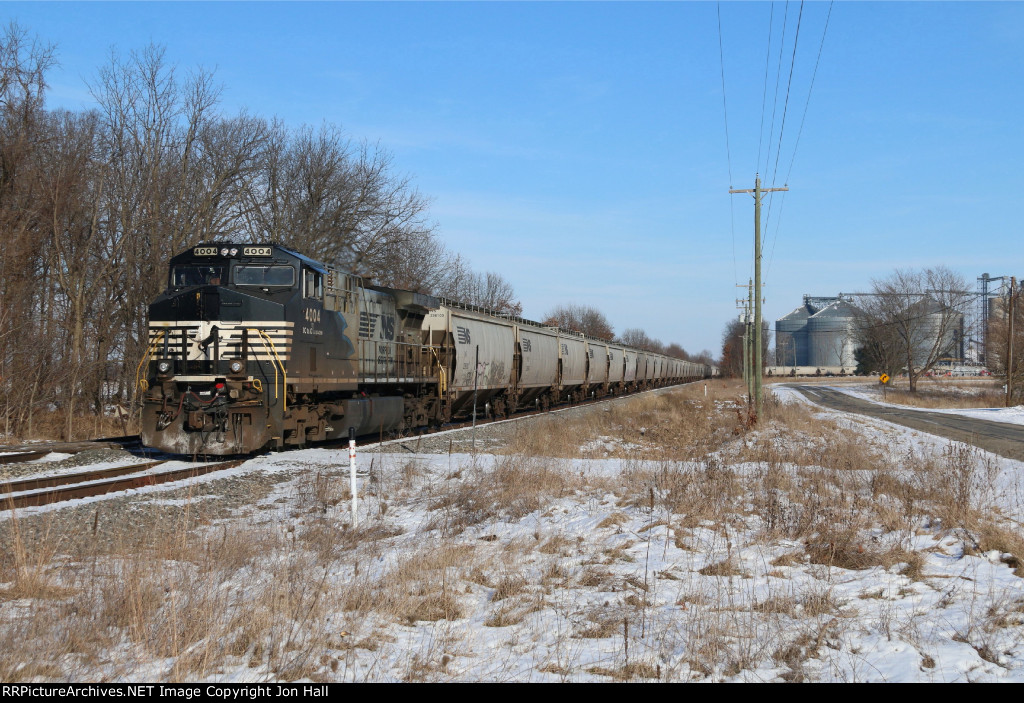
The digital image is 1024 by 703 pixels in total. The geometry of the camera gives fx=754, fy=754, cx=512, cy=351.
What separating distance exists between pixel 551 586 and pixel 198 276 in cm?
1075

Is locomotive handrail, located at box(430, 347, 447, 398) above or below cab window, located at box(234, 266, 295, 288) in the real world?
below

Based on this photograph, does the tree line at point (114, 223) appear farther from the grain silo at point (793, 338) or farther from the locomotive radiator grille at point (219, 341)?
the grain silo at point (793, 338)

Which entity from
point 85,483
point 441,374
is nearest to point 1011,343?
point 441,374

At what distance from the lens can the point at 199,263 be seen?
47.6 ft

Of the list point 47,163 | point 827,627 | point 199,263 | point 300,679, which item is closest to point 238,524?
point 300,679

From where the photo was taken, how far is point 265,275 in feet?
47.2

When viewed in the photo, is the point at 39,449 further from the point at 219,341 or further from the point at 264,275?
the point at 264,275

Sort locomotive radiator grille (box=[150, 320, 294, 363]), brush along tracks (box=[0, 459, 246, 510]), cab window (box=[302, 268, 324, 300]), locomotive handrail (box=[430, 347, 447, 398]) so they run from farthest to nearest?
locomotive handrail (box=[430, 347, 447, 398]) < cab window (box=[302, 268, 324, 300]) < locomotive radiator grille (box=[150, 320, 294, 363]) < brush along tracks (box=[0, 459, 246, 510])

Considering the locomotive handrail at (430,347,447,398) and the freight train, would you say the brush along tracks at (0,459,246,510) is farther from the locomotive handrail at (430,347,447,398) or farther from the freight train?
the locomotive handrail at (430,347,447,398)

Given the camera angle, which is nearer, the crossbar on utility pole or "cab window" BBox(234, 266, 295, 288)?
"cab window" BBox(234, 266, 295, 288)

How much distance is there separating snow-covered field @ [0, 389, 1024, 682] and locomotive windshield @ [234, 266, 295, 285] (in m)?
4.57

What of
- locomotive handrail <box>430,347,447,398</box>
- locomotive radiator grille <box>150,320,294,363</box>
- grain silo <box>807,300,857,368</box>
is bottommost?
locomotive handrail <box>430,347,447,398</box>

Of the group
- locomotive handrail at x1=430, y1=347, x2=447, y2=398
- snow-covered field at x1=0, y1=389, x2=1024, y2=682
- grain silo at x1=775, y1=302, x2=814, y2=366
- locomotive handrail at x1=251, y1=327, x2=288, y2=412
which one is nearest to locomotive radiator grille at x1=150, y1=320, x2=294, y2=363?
locomotive handrail at x1=251, y1=327, x2=288, y2=412

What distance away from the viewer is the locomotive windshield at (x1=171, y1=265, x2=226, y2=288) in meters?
14.4
